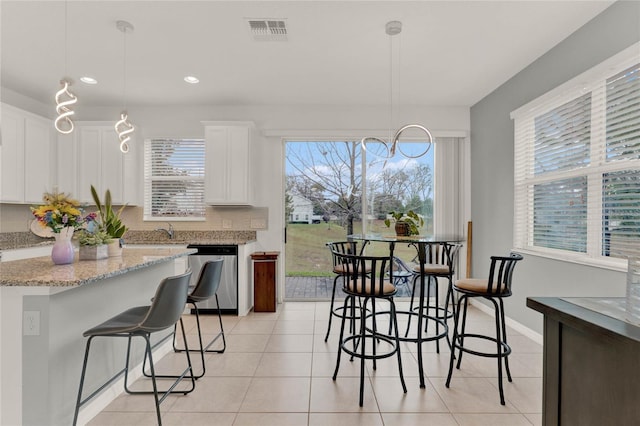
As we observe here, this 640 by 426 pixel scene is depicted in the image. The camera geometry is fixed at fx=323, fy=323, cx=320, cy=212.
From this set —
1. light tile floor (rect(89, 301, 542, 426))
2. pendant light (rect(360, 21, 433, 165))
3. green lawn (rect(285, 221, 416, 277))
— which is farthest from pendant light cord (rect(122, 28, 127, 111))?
light tile floor (rect(89, 301, 542, 426))

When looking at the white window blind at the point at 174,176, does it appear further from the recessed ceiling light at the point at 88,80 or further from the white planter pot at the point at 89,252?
the white planter pot at the point at 89,252

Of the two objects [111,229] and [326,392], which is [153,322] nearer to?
[111,229]

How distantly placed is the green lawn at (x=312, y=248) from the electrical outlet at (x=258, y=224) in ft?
1.22

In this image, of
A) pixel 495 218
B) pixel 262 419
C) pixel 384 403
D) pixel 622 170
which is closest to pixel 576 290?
pixel 622 170

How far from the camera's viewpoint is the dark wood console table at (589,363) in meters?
0.89

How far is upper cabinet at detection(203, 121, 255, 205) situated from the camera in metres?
4.37

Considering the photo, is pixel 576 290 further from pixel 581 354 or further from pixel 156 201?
pixel 156 201

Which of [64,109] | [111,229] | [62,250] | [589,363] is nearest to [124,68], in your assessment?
[64,109]

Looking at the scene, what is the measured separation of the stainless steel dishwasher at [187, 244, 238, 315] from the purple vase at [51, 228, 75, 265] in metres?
2.04

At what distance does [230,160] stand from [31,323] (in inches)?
117

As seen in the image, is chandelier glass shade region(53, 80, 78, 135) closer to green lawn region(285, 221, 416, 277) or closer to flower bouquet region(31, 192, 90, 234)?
flower bouquet region(31, 192, 90, 234)

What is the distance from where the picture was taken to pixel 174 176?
4789 mm

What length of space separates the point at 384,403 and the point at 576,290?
1.95m

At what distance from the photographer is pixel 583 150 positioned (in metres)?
2.77
